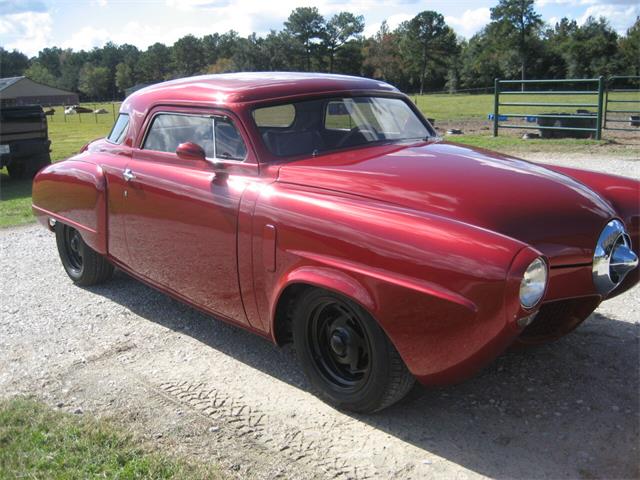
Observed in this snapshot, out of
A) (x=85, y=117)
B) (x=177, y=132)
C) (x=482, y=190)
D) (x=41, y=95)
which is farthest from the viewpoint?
(x=41, y=95)

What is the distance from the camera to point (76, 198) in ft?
15.8

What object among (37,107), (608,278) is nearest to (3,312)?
(608,278)

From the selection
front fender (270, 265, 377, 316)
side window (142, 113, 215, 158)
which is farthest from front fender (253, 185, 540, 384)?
side window (142, 113, 215, 158)

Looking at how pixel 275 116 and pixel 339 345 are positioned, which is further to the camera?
pixel 275 116

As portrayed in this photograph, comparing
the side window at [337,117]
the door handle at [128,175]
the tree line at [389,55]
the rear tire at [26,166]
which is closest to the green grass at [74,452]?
the door handle at [128,175]

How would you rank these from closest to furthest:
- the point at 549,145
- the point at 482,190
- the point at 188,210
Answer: the point at 482,190 → the point at 188,210 → the point at 549,145

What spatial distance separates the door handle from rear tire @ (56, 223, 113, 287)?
111cm

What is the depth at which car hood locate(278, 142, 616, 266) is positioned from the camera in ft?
9.20

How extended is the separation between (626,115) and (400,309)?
19835 millimetres

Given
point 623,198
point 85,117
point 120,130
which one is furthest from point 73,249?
point 85,117

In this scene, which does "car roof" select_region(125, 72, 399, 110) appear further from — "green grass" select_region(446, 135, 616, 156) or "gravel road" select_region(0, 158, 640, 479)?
"green grass" select_region(446, 135, 616, 156)

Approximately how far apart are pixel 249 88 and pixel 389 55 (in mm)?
84429

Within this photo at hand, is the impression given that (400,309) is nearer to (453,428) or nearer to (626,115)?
(453,428)

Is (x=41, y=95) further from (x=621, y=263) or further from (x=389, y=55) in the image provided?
(x=621, y=263)
